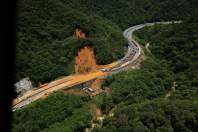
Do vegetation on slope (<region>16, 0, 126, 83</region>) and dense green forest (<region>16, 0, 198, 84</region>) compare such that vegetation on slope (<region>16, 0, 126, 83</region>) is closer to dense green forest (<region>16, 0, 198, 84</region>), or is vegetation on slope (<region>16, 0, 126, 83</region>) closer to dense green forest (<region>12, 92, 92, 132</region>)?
dense green forest (<region>16, 0, 198, 84</region>)

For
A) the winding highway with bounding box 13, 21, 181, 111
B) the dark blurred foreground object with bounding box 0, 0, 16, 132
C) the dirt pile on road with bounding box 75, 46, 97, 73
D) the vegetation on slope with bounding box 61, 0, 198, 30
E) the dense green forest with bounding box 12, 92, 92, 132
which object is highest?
the vegetation on slope with bounding box 61, 0, 198, 30

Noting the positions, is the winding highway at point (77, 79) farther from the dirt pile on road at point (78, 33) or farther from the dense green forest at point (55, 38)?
the dirt pile on road at point (78, 33)

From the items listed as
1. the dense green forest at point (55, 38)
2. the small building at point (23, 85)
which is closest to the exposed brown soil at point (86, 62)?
the dense green forest at point (55, 38)

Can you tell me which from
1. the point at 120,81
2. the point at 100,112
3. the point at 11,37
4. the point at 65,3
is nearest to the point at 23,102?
the point at 100,112

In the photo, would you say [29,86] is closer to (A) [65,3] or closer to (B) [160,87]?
(B) [160,87]

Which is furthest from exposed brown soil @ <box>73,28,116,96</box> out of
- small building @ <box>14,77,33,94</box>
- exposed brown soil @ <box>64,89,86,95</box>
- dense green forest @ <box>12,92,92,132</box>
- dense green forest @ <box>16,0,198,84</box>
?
dense green forest @ <box>12,92,92,132</box>

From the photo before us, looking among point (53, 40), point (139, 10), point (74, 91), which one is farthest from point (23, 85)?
point (139, 10)
